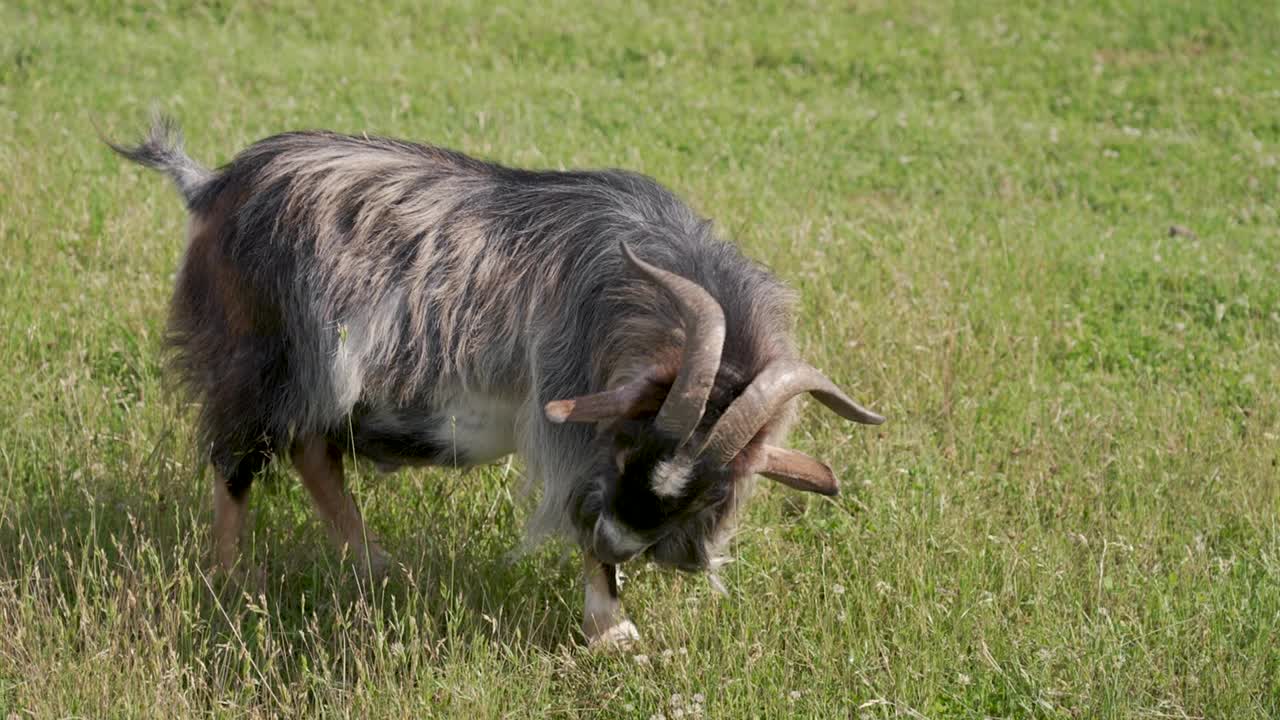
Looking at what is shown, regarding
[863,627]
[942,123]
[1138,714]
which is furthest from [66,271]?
[942,123]

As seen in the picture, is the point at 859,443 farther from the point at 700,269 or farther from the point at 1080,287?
the point at 1080,287

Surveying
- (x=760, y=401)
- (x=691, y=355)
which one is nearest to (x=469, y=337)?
(x=691, y=355)

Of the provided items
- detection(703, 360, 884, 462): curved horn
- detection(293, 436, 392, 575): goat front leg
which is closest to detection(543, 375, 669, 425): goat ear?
detection(703, 360, 884, 462): curved horn

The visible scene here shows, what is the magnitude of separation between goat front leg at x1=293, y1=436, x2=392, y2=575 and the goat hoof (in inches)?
40.1

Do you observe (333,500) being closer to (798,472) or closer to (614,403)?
(614,403)

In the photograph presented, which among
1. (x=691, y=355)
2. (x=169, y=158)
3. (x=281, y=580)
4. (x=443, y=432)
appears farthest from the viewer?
(x=169, y=158)

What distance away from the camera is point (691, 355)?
3.74m

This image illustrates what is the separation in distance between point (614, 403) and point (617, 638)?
1177mm

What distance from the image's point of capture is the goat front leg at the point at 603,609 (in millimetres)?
4715

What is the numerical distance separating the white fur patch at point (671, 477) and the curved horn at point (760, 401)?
87mm

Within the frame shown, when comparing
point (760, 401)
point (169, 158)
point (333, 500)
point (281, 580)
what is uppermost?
point (169, 158)

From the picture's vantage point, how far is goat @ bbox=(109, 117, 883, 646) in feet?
13.6

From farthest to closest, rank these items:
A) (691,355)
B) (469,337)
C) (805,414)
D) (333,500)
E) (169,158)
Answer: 1. (805,414)
2. (169,158)
3. (333,500)
4. (469,337)
5. (691,355)

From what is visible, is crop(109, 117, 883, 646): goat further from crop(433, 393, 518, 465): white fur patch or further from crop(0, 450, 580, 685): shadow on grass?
crop(0, 450, 580, 685): shadow on grass
